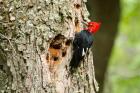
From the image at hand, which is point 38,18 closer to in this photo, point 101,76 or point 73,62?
point 73,62

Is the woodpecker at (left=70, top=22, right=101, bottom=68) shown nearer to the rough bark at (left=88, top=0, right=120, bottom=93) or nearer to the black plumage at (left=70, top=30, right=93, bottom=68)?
the black plumage at (left=70, top=30, right=93, bottom=68)

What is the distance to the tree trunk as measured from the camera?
10.8 feet

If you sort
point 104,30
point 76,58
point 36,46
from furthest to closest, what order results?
point 104,30 < point 76,58 < point 36,46

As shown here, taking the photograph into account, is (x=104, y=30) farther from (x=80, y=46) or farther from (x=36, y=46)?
(x=36, y=46)

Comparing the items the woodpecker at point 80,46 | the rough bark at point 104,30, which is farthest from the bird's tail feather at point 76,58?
the rough bark at point 104,30

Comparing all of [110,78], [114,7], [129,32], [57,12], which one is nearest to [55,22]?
[57,12]

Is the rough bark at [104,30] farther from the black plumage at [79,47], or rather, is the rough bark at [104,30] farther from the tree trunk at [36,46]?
the tree trunk at [36,46]

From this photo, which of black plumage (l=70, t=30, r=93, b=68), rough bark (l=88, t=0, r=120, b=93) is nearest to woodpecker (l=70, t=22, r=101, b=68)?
black plumage (l=70, t=30, r=93, b=68)

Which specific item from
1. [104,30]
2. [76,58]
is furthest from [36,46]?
[104,30]

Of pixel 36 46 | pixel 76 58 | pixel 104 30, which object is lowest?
pixel 104 30

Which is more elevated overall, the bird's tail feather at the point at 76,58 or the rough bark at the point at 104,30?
the bird's tail feather at the point at 76,58

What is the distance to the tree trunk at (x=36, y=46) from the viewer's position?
330 cm

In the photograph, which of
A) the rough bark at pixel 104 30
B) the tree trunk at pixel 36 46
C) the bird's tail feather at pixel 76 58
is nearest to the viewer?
the tree trunk at pixel 36 46

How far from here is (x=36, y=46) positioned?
3330mm
